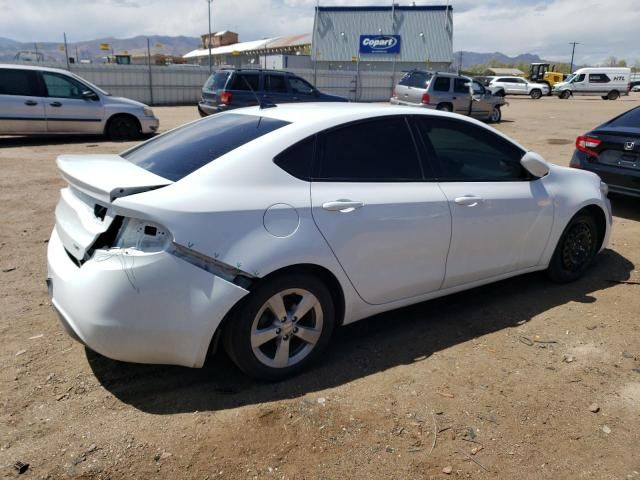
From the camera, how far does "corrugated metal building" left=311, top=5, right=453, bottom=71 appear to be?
48500 mm

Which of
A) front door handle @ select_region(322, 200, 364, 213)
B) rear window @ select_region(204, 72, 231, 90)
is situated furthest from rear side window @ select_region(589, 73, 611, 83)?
front door handle @ select_region(322, 200, 364, 213)

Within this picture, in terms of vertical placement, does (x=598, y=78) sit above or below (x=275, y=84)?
above

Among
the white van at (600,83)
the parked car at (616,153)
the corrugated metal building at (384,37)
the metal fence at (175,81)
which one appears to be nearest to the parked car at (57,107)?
the parked car at (616,153)

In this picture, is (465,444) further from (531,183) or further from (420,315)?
(531,183)

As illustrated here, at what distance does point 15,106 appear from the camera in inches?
445

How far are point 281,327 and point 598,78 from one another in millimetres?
46338

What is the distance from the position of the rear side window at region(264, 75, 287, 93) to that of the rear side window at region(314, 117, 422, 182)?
1314 centimetres

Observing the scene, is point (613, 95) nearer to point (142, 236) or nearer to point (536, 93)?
point (536, 93)

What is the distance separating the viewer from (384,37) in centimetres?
4928

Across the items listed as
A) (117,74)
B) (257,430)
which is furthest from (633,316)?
(117,74)

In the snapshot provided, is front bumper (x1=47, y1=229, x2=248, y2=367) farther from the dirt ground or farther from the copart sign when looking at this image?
the copart sign

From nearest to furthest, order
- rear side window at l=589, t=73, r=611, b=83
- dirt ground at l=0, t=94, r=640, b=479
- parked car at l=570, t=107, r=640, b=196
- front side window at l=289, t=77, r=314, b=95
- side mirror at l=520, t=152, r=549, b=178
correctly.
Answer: dirt ground at l=0, t=94, r=640, b=479 < side mirror at l=520, t=152, r=549, b=178 < parked car at l=570, t=107, r=640, b=196 < front side window at l=289, t=77, r=314, b=95 < rear side window at l=589, t=73, r=611, b=83

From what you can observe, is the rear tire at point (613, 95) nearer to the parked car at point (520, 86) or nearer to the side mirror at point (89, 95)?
the parked car at point (520, 86)

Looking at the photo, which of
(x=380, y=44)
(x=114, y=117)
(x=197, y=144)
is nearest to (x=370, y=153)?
(x=197, y=144)
